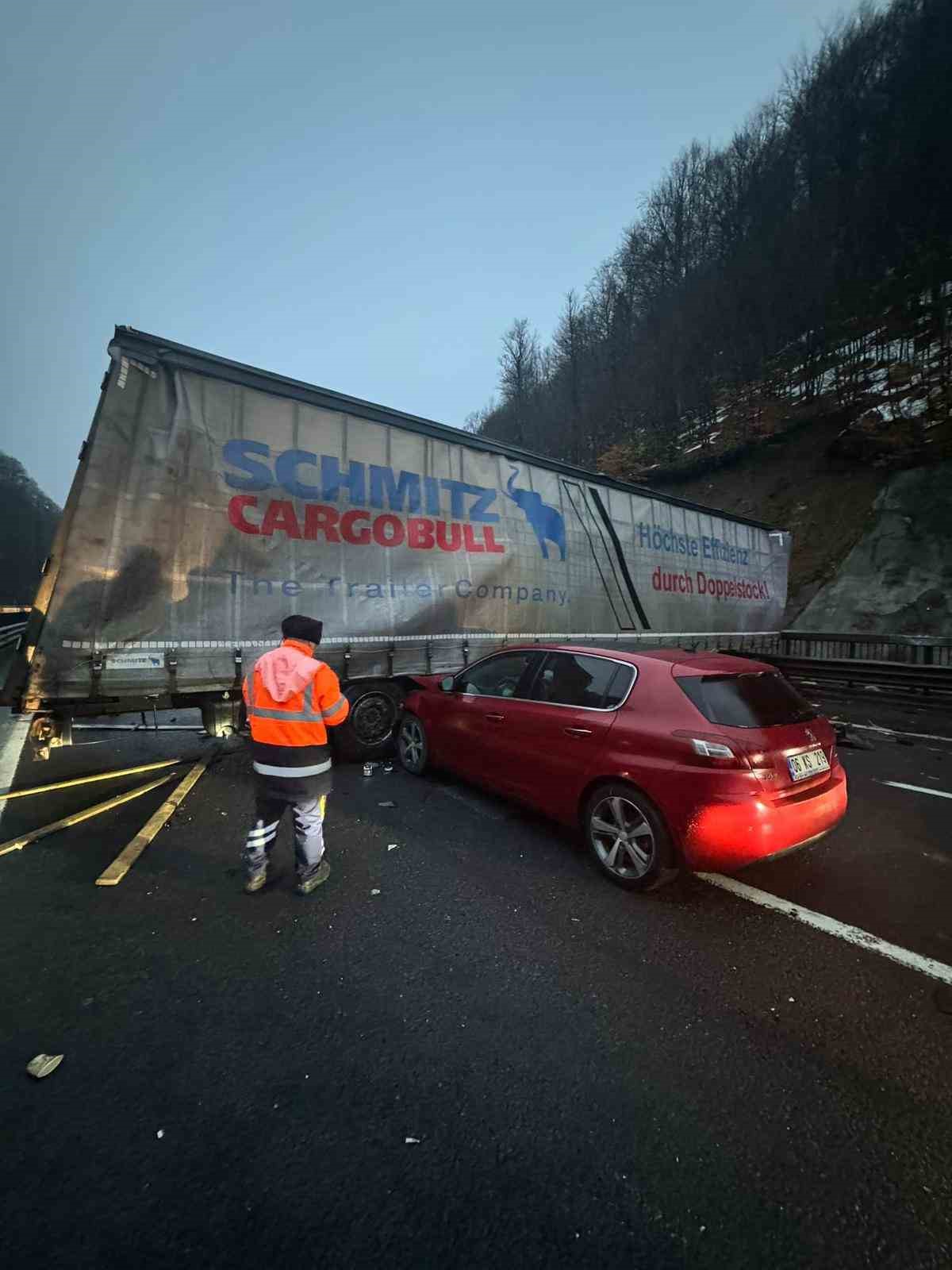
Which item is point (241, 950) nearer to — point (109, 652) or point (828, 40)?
point (109, 652)

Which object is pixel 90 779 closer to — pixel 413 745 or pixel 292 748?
pixel 413 745

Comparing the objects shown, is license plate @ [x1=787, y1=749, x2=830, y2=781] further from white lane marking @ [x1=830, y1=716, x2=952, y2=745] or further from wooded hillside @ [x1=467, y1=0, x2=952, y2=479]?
wooded hillside @ [x1=467, y1=0, x2=952, y2=479]

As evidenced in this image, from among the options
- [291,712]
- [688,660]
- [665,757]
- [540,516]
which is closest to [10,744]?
[291,712]

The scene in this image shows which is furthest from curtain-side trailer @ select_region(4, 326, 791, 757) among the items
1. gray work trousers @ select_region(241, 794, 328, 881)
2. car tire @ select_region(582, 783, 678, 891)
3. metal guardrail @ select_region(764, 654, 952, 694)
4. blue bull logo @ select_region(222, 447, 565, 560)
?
metal guardrail @ select_region(764, 654, 952, 694)

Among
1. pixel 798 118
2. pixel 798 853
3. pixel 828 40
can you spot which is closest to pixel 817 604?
pixel 798 853

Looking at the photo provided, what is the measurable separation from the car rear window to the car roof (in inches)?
1.9

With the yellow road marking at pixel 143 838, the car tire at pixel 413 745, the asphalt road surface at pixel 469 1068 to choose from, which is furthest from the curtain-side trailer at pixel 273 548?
the asphalt road surface at pixel 469 1068

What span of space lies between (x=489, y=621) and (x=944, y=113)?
31493 millimetres

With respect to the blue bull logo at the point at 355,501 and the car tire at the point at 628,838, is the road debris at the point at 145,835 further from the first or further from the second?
the car tire at the point at 628,838

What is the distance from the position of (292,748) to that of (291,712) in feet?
0.72

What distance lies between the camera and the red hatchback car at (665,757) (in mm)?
2982

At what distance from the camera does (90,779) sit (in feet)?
17.6

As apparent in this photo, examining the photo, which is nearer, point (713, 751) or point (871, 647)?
point (713, 751)

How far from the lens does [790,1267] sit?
1.41 meters
